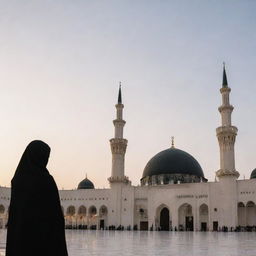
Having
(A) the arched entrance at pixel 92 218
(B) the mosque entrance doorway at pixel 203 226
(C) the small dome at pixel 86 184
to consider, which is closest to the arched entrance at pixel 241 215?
(B) the mosque entrance doorway at pixel 203 226

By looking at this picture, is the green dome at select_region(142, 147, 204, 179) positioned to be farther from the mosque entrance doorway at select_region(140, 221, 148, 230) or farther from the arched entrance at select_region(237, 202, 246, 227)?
the arched entrance at select_region(237, 202, 246, 227)

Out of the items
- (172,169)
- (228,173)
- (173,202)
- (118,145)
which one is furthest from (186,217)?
(118,145)

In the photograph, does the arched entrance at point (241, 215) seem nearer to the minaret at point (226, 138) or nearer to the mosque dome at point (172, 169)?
the minaret at point (226, 138)

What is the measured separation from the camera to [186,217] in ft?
115

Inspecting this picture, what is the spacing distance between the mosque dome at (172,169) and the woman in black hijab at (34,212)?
37719mm

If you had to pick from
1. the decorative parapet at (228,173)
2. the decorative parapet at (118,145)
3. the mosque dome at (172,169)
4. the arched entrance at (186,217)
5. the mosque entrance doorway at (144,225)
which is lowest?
the mosque entrance doorway at (144,225)

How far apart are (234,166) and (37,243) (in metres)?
30.7

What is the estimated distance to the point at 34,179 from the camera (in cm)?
283

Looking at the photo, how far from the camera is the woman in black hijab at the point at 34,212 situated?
2.79m

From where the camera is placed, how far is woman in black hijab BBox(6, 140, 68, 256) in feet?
9.14

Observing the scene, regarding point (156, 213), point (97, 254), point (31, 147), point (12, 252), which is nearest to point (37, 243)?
point (12, 252)

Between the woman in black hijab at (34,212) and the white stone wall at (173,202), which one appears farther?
the white stone wall at (173,202)

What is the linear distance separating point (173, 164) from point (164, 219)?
6646mm

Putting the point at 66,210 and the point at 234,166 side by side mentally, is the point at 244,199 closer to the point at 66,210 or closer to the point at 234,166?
the point at 234,166
